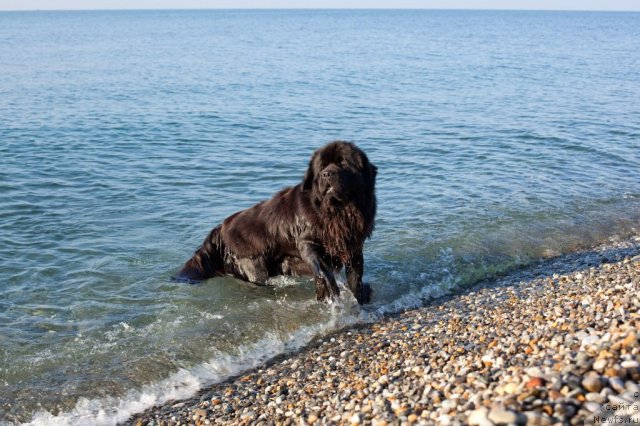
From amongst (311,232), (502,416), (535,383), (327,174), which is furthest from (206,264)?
(502,416)

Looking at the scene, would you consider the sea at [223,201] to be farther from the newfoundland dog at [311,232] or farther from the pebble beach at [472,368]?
the pebble beach at [472,368]

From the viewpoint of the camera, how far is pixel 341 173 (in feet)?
23.2

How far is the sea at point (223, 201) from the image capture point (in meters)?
6.80

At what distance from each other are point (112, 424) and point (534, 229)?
23.6 ft

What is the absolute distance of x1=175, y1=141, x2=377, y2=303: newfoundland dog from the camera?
7.20m

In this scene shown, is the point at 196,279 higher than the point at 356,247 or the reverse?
the reverse

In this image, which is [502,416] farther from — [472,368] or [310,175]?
[310,175]

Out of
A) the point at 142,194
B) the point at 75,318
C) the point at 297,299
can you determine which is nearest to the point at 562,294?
the point at 297,299

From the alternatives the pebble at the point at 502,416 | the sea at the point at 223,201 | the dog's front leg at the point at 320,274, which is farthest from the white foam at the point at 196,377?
the pebble at the point at 502,416

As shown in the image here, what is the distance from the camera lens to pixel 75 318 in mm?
7605

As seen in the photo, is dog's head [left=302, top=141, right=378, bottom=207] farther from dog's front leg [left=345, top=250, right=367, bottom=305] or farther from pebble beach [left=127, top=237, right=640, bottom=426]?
pebble beach [left=127, top=237, right=640, bottom=426]

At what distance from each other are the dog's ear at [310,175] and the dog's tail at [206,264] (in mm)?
1669

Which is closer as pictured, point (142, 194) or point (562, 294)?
point (562, 294)

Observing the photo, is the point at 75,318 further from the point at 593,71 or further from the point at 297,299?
the point at 593,71
